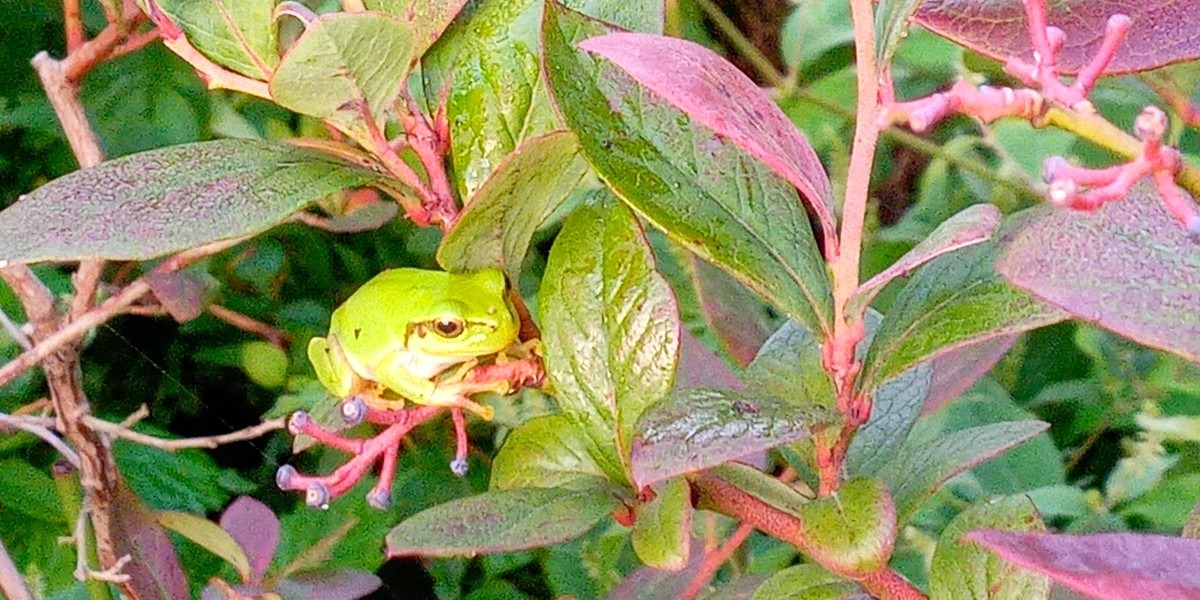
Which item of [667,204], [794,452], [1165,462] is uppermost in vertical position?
[667,204]

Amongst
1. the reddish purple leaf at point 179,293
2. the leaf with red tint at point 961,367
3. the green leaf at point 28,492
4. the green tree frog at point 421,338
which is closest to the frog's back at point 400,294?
the green tree frog at point 421,338

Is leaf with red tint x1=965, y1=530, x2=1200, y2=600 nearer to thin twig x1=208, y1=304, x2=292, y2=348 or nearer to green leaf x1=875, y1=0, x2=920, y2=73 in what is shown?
green leaf x1=875, y1=0, x2=920, y2=73

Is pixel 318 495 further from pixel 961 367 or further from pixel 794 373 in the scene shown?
pixel 961 367

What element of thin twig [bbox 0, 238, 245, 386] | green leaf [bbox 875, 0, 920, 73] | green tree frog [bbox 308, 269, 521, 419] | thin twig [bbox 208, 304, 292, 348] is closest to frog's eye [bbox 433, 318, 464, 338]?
green tree frog [bbox 308, 269, 521, 419]

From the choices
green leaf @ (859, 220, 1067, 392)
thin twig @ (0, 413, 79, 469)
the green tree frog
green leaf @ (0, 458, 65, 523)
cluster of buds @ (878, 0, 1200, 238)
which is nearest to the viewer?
cluster of buds @ (878, 0, 1200, 238)

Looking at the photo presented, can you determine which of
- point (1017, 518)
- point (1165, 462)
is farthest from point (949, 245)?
point (1165, 462)

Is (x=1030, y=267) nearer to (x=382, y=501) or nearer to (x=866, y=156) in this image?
(x=866, y=156)
